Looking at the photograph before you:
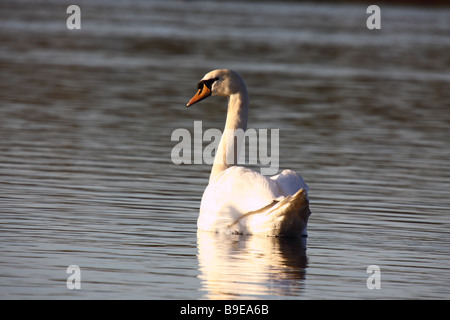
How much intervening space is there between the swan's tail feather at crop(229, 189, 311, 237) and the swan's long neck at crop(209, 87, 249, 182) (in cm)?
113

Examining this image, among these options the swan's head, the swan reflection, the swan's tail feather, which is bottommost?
the swan reflection

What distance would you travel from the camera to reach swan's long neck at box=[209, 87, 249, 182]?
1245 cm

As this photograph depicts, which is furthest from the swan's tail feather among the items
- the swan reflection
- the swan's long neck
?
the swan's long neck

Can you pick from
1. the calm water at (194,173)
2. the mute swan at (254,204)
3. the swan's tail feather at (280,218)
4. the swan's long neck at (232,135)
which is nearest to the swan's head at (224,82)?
the swan's long neck at (232,135)

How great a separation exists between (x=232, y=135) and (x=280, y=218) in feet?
6.23

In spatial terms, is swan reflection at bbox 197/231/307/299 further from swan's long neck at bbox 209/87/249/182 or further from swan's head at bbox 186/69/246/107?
swan's head at bbox 186/69/246/107

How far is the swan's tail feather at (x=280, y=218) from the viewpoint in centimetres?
1052

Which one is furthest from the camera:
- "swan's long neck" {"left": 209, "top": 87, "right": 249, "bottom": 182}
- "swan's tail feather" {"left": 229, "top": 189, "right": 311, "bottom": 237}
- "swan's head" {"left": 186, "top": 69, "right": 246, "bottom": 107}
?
"swan's head" {"left": 186, "top": 69, "right": 246, "bottom": 107}

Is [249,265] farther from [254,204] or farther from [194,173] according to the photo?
[194,173]

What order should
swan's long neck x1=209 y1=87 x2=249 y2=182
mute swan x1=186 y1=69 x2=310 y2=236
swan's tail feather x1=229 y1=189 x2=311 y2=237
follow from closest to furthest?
swan's tail feather x1=229 y1=189 x2=311 y2=237, mute swan x1=186 y1=69 x2=310 y2=236, swan's long neck x1=209 y1=87 x2=249 y2=182

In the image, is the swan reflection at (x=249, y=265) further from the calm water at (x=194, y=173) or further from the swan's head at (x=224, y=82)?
the swan's head at (x=224, y=82)

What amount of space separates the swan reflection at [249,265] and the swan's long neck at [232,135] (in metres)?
1.18

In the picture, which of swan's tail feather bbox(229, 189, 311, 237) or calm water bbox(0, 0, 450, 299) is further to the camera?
swan's tail feather bbox(229, 189, 311, 237)
